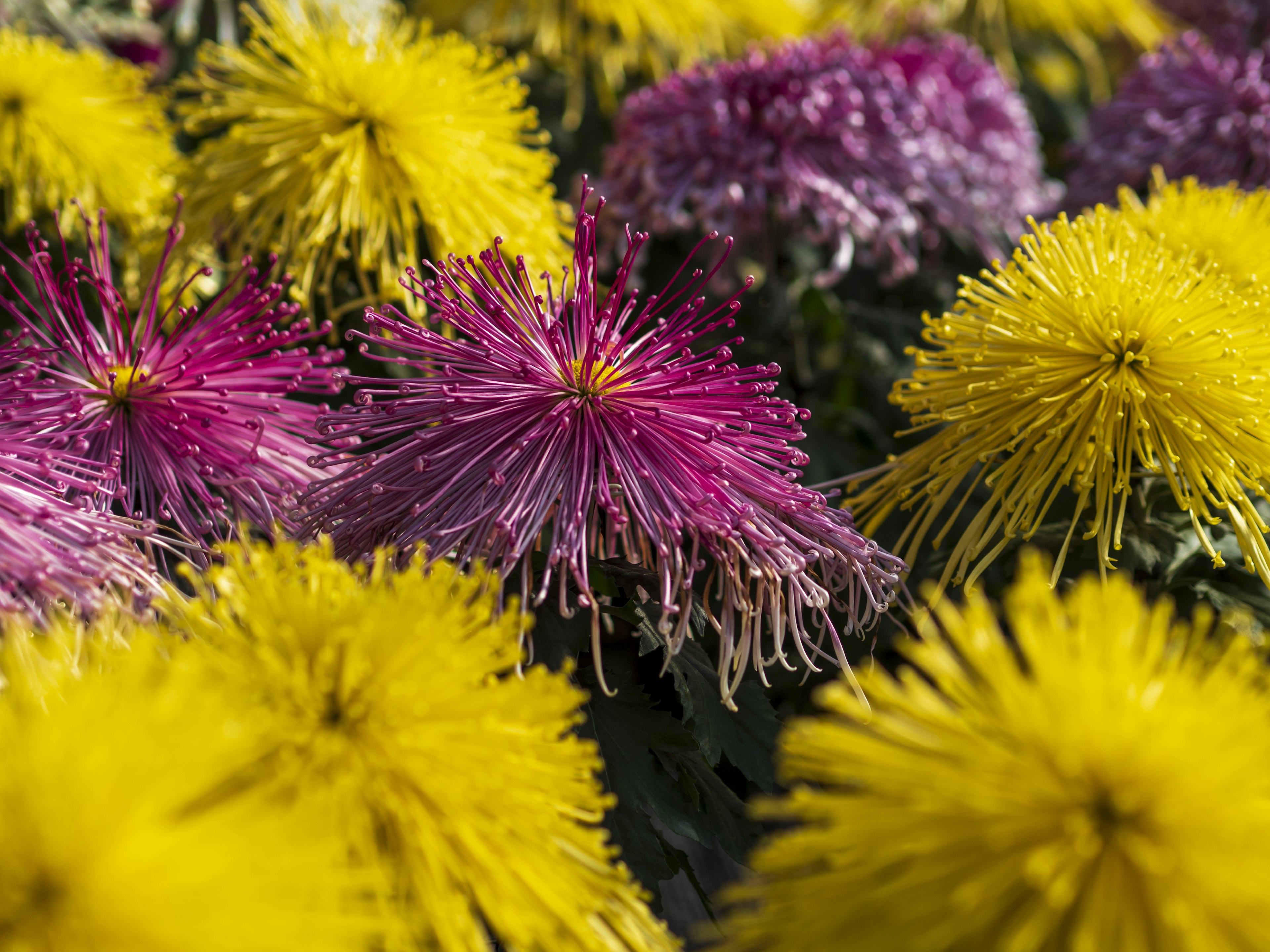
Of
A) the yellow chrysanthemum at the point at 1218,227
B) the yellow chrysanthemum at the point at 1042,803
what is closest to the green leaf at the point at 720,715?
the yellow chrysanthemum at the point at 1042,803

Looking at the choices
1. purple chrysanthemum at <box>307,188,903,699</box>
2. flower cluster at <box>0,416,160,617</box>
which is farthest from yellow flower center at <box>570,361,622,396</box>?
flower cluster at <box>0,416,160,617</box>

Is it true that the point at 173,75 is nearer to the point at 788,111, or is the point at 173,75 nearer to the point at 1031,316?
the point at 788,111

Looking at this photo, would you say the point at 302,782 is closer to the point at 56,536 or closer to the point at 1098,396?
the point at 56,536

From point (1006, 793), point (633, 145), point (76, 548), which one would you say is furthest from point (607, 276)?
point (1006, 793)

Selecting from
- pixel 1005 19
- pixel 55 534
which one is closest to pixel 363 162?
pixel 55 534

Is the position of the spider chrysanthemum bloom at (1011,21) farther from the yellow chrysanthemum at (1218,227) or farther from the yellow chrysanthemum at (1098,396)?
the yellow chrysanthemum at (1098,396)

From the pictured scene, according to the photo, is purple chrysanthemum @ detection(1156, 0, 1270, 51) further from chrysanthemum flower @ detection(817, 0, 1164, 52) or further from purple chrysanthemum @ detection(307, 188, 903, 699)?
purple chrysanthemum @ detection(307, 188, 903, 699)

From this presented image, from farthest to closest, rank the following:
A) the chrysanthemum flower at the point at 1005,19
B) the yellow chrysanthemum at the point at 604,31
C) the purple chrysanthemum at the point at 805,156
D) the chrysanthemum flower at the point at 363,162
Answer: the chrysanthemum flower at the point at 1005,19 → the yellow chrysanthemum at the point at 604,31 → the purple chrysanthemum at the point at 805,156 → the chrysanthemum flower at the point at 363,162
